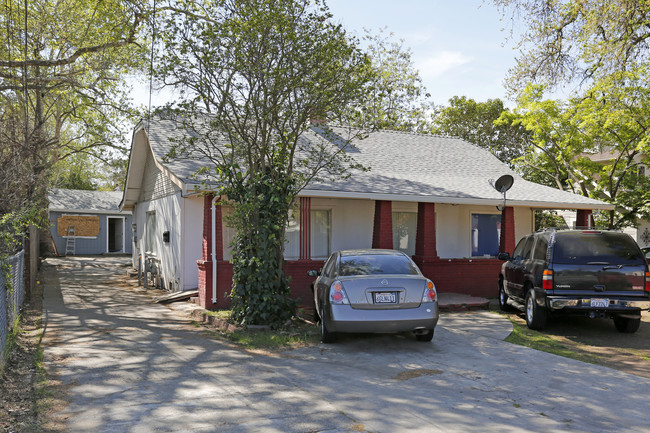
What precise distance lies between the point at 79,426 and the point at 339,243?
10.5 m

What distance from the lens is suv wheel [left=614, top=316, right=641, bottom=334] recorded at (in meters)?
9.90

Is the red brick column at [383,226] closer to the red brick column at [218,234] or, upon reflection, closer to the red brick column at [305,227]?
the red brick column at [305,227]

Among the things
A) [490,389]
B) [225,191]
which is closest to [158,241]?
[225,191]

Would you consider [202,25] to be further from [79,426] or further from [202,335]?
[79,426]

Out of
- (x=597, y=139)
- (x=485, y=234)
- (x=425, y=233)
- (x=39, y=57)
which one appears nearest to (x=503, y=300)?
(x=425, y=233)

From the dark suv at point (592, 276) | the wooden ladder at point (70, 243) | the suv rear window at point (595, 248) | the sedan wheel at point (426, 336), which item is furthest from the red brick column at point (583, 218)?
the wooden ladder at point (70, 243)

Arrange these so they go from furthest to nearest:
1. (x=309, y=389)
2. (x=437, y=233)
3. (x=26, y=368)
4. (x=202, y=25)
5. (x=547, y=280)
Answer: (x=437, y=233)
(x=202, y=25)
(x=547, y=280)
(x=26, y=368)
(x=309, y=389)

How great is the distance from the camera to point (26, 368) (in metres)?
7.12

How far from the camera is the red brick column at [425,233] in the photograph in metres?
14.1

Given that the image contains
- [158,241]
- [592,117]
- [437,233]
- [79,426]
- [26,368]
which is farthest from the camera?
[592,117]

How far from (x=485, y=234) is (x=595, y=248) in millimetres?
7689

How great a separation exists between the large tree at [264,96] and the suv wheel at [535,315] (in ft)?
14.8

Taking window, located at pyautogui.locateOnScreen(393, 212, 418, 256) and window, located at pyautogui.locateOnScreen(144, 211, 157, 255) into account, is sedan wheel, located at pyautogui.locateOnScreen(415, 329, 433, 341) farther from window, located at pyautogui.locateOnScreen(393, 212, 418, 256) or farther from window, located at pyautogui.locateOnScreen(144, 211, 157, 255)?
window, located at pyautogui.locateOnScreen(144, 211, 157, 255)

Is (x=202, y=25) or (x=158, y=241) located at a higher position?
(x=202, y=25)
